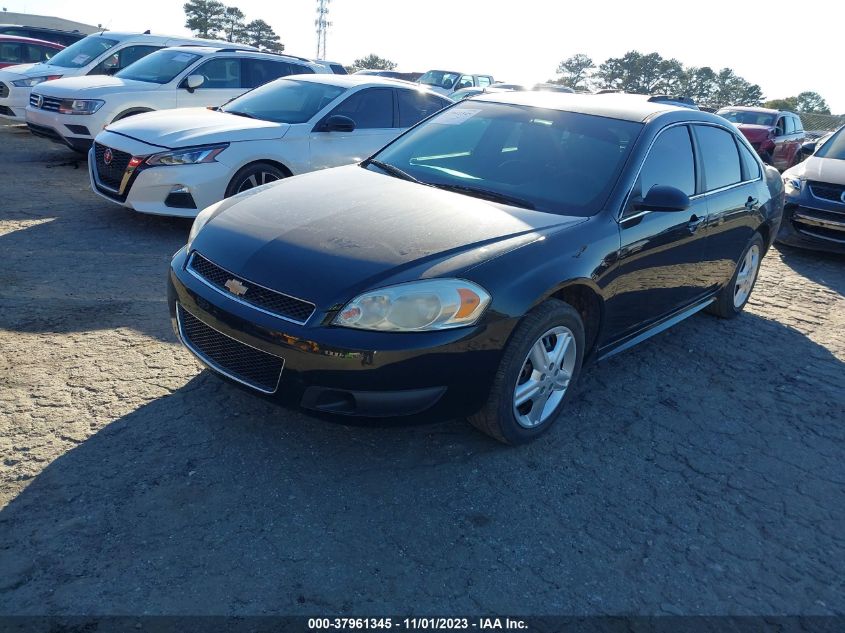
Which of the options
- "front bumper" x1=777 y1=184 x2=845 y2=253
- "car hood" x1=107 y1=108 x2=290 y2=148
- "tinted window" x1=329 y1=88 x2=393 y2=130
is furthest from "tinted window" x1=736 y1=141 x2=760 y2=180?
"car hood" x1=107 y1=108 x2=290 y2=148

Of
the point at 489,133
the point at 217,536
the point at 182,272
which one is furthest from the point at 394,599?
the point at 489,133

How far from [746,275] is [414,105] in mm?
4205

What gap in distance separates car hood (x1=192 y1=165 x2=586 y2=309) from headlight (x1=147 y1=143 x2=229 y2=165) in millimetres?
2790

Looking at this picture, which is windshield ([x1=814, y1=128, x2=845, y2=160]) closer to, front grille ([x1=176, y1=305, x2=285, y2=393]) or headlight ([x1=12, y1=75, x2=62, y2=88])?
front grille ([x1=176, y1=305, x2=285, y2=393])

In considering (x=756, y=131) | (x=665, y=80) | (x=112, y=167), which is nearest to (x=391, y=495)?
(x=112, y=167)

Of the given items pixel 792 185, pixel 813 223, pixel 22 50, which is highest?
pixel 792 185

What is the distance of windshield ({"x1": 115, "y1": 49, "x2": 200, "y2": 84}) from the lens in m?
9.62

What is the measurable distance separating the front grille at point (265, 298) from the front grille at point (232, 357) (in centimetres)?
19

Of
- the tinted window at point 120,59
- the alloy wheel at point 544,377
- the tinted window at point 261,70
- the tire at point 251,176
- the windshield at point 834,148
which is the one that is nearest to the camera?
the alloy wheel at point 544,377

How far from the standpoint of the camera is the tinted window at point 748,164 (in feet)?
17.1

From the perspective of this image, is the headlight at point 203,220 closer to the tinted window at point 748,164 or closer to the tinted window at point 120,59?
the tinted window at point 748,164

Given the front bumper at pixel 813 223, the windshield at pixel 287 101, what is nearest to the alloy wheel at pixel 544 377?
the windshield at pixel 287 101

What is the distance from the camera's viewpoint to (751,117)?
17.0m

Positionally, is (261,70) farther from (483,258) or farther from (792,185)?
(483,258)
